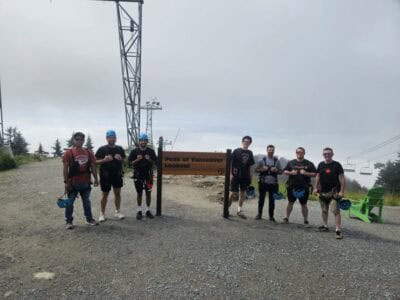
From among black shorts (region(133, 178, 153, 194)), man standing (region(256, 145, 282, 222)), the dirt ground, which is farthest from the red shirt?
man standing (region(256, 145, 282, 222))

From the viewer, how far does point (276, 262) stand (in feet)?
16.6

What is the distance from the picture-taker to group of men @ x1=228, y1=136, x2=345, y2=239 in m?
6.63

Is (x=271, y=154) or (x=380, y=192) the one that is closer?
(x=271, y=154)

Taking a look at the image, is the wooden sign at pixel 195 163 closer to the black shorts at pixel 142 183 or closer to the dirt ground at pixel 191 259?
the black shorts at pixel 142 183

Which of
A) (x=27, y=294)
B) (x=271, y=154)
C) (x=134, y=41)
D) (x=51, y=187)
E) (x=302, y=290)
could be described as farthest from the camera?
(x=134, y=41)

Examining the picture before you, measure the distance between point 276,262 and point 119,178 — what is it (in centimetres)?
372

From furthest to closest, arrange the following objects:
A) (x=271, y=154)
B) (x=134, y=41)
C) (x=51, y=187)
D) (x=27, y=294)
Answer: (x=134, y=41) → (x=51, y=187) → (x=271, y=154) → (x=27, y=294)

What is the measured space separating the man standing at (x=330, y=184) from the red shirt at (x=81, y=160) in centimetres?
489

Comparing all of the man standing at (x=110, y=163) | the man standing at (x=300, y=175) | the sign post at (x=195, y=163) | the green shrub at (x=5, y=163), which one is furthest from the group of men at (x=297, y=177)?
the green shrub at (x=5, y=163)

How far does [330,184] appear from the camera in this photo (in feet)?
21.8

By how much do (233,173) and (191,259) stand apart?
300 centimetres

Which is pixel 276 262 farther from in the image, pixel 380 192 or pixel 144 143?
pixel 380 192

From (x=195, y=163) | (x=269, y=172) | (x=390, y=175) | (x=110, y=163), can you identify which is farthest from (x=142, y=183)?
(x=390, y=175)

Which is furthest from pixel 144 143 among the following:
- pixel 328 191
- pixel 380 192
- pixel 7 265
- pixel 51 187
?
pixel 380 192
